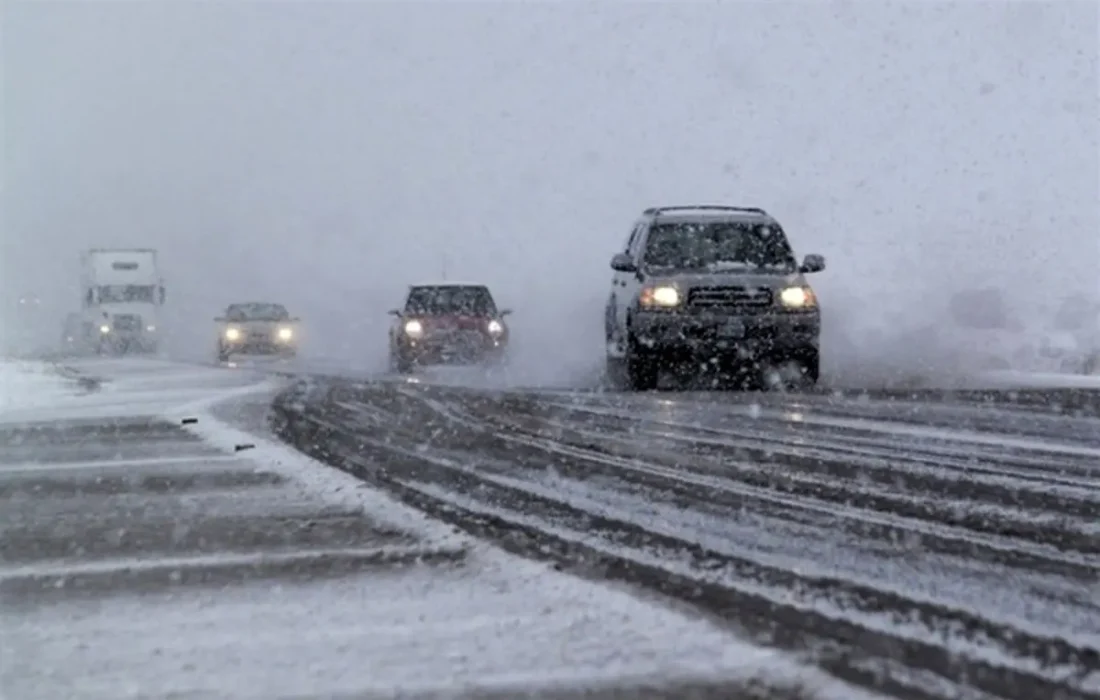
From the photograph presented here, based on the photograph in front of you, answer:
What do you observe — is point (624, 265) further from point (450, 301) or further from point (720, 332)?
point (450, 301)

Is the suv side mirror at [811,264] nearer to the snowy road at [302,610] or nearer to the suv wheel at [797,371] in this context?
the suv wheel at [797,371]

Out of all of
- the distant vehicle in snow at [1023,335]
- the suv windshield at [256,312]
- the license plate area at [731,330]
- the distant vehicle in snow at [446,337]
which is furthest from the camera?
the suv windshield at [256,312]

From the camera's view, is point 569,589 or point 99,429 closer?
point 569,589

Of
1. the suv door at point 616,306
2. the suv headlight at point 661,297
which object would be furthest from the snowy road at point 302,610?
the suv door at point 616,306

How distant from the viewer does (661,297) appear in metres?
15.6

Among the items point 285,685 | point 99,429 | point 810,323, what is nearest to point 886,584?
point 285,685

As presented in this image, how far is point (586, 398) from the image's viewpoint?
553 inches

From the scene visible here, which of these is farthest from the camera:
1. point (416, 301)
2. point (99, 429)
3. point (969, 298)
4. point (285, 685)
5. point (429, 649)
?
point (969, 298)

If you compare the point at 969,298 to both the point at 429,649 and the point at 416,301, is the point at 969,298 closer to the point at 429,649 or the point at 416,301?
the point at 416,301

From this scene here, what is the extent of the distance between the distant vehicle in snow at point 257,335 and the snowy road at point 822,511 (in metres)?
25.9

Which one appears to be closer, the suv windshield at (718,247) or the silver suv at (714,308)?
the silver suv at (714,308)

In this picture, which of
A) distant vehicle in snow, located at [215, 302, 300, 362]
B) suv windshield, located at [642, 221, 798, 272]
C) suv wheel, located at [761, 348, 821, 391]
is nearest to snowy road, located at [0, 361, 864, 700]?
suv wheel, located at [761, 348, 821, 391]

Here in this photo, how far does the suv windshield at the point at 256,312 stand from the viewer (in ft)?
126

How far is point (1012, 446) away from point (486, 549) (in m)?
4.88
